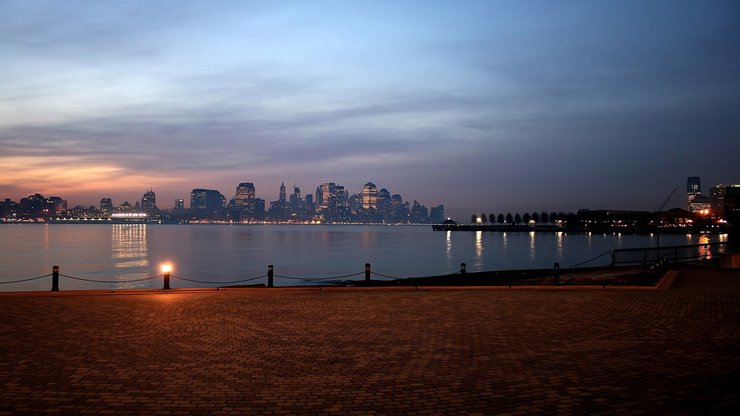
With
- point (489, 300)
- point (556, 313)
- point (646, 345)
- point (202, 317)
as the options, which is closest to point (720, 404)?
point (646, 345)

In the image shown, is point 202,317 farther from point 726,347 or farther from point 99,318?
point 726,347

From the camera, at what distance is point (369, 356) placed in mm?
10430

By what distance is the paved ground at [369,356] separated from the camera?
7.81 m

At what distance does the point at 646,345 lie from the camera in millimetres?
11281

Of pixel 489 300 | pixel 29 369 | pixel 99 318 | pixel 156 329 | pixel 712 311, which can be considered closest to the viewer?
pixel 29 369

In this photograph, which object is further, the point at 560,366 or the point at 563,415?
the point at 560,366

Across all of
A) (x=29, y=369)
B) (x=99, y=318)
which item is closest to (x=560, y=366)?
(x=29, y=369)

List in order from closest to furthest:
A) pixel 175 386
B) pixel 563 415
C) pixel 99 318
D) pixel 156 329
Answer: pixel 563 415 → pixel 175 386 → pixel 156 329 → pixel 99 318

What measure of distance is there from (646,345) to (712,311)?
17.9ft

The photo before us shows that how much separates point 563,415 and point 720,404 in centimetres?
231

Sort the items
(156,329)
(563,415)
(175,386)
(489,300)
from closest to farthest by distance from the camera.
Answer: (563,415)
(175,386)
(156,329)
(489,300)

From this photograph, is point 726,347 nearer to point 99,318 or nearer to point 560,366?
point 560,366

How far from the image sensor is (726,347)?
10.9 metres

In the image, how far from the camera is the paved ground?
7.81 meters
